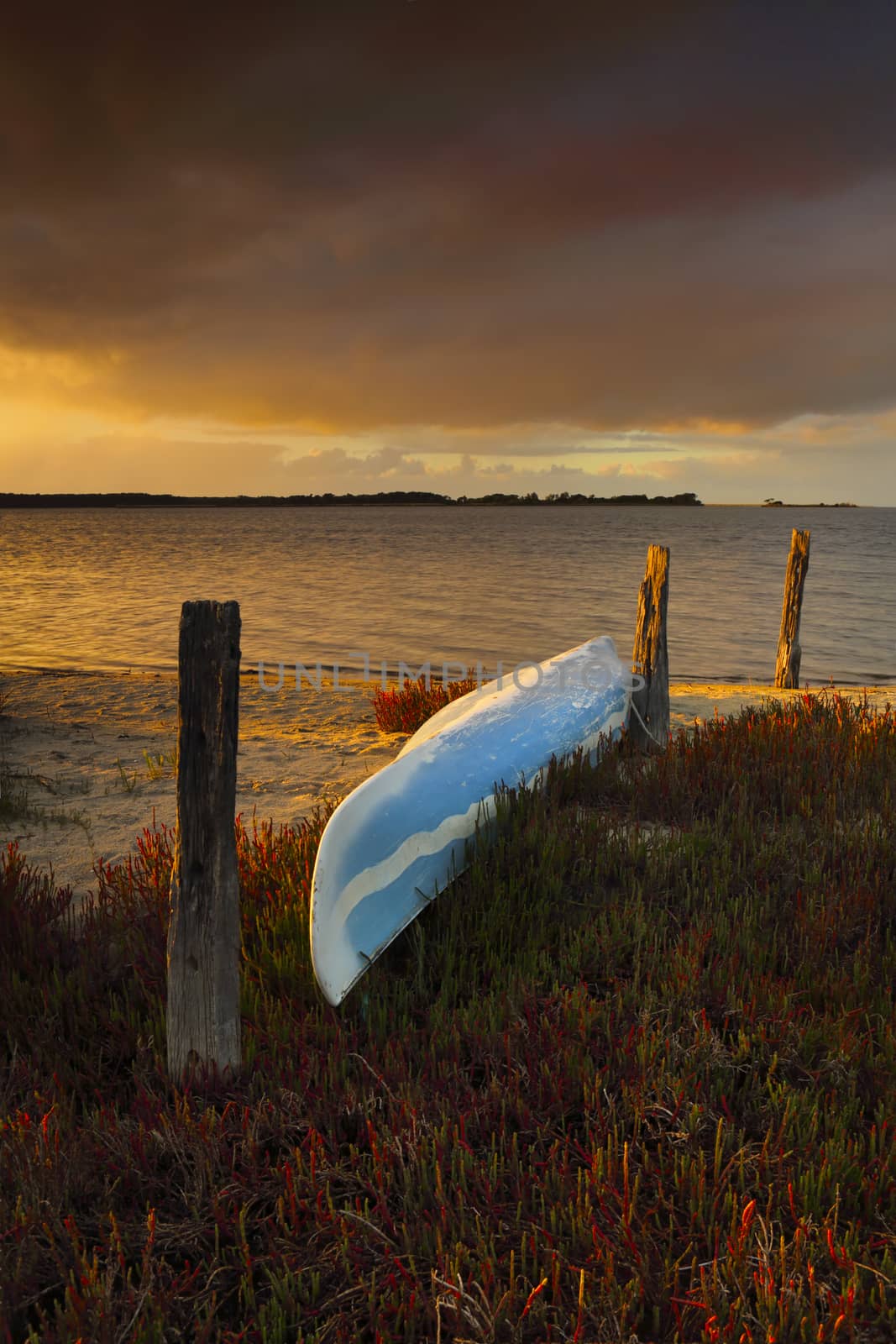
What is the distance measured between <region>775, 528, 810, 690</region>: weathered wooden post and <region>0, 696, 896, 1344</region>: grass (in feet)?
31.6

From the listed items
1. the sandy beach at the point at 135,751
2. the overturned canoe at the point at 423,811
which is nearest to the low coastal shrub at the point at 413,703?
the sandy beach at the point at 135,751

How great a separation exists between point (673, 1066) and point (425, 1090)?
2.94ft

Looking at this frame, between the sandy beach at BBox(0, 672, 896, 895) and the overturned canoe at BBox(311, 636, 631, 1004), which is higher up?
the overturned canoe at BBox(311, 636, 631, 1004)

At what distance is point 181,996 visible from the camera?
9.89ft

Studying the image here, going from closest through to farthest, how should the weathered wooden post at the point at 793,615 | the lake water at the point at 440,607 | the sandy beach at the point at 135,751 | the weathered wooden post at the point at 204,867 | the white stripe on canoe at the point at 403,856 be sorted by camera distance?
1. the weathered wooden post at the point at 204,867
2. the white stripe on canoe at the point at 403,856
3. the sandy beach at the point at 135,751
4. the weathered wooden post at the point at 793,615
5. the lake water at the point at 440,607

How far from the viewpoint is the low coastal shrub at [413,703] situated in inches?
391

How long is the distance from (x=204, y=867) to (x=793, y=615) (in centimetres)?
1253

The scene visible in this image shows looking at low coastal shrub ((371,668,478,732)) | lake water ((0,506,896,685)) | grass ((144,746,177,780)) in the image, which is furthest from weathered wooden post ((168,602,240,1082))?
lake water ((0,506,896,685))

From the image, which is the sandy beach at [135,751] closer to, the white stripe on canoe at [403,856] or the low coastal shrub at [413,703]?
the low coastal shrub at [413,703]

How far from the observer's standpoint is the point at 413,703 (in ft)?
33.1

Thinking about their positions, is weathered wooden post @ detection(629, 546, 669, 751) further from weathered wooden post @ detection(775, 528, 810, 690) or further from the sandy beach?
weathered wooden post @ detection(775, 528, 810, 690)

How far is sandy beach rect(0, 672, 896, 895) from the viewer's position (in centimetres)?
666

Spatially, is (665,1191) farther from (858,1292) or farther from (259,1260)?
(259,1260)

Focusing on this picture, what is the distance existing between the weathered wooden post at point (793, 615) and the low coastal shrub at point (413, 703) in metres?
6.35
